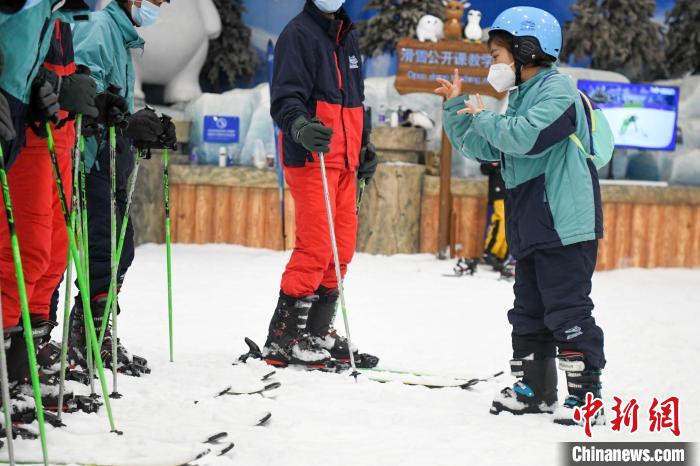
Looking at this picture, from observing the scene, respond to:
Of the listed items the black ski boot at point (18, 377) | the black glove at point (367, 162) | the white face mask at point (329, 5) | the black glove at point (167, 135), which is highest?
the white face mask at point (329, 5)

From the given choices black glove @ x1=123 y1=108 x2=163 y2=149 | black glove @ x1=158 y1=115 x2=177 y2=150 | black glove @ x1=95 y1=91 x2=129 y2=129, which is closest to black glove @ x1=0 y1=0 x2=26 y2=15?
black glove @ x1=95 y1=91 x2=129 y2=129

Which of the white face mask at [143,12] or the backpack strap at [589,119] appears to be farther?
the white face mask at [143,12]

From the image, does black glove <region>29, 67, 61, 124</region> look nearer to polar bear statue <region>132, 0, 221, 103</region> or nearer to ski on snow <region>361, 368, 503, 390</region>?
ski on snow <region>361, 368, 503, 390</region>

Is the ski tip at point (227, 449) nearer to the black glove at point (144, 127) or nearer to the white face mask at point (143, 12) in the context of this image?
the black glove at point (144, 127)

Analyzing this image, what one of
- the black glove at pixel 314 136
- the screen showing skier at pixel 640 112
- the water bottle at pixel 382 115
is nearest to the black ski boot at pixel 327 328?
the black glove at pixel 314 136

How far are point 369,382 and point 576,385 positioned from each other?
776 millimetres

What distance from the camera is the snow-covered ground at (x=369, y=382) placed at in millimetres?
2173

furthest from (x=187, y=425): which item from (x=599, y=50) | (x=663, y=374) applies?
(x=599, y=50)

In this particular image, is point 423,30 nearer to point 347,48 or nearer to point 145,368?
point 347,48

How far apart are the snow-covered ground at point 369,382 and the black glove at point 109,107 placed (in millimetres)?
919

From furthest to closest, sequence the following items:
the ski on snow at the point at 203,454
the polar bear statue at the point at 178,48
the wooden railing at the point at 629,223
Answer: the polar bear statue at the point at 178,48, the wooden railing at the point at 629,223, the ski on snow at the point at 203,454

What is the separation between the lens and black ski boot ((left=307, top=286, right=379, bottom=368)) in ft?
11.2

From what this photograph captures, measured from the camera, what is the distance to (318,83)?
10.7 ft

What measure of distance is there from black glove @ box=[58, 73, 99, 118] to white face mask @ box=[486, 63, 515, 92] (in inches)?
52.7
